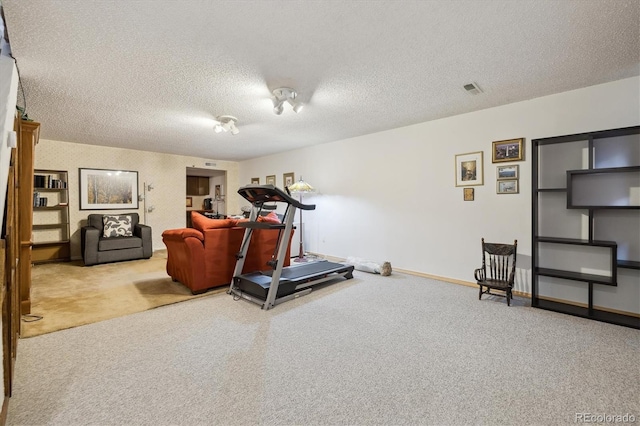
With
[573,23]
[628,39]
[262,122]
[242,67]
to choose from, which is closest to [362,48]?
[242,67]

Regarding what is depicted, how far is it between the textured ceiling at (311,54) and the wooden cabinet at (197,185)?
5503 mm

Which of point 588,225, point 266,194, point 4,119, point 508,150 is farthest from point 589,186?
point 4,119

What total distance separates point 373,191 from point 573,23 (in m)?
3.27

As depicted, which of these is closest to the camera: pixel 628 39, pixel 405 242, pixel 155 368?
pixel 155 368

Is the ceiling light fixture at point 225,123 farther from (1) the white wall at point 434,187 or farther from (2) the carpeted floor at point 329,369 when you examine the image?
(2) the carpeted floor at point 329,369

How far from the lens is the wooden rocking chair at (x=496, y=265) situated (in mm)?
3285

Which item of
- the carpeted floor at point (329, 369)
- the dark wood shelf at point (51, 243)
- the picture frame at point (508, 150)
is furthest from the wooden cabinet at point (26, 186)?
the picture frame at point (508, 150)

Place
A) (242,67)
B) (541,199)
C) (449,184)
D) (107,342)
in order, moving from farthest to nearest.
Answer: (449,184)
(541,199)
(242,67)
(107,342)

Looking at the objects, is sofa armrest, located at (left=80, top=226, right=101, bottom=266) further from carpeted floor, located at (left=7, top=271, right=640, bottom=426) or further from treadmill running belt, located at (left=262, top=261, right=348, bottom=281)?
treadmill running belt, located at (left=262, top=261, right=348, bottom=281)

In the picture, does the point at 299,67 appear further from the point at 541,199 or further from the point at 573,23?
the point at 541,199

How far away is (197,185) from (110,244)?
4.61m

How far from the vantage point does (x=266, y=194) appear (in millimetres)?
3402

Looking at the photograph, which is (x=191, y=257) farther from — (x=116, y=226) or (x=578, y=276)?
(x=578, y=276)

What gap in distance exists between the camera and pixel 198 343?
2283mm
